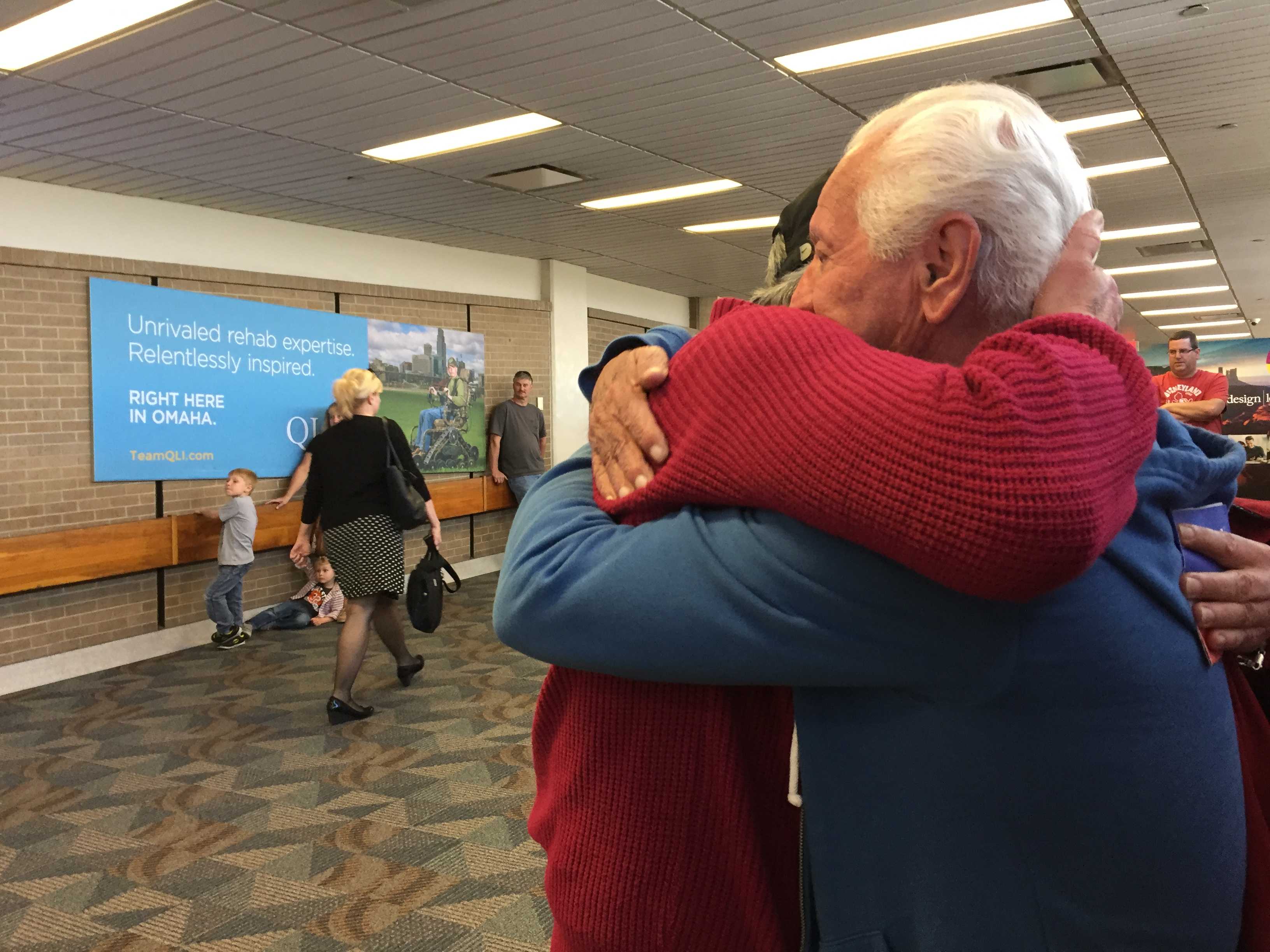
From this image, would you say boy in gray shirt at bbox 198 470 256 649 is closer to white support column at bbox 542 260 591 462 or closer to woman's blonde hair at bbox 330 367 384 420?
woman's blonde hair at bbox 330 367 384 420

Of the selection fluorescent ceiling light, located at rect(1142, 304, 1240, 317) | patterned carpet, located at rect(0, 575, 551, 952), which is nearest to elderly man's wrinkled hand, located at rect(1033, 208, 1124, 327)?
patterned carpet, located at rect(0, 575, 551, 952)

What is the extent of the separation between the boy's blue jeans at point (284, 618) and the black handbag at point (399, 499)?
2.81m

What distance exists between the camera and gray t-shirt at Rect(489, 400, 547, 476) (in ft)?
32.9

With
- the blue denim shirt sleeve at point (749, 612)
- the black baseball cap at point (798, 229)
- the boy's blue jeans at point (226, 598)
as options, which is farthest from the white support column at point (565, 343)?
the blue denim shirt sleeve at point (749, 612)

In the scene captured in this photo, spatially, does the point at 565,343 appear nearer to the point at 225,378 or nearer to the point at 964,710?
the point at 225,378

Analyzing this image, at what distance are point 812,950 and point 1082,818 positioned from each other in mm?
214

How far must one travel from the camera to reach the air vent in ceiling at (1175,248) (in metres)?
9.97

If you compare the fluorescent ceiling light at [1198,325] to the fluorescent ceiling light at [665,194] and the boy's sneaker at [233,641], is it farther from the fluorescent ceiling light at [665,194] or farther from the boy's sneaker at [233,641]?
the boy's sneaker at [233,641]

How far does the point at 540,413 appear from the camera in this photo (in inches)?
417

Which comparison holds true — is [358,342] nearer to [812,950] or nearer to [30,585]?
[30,585]

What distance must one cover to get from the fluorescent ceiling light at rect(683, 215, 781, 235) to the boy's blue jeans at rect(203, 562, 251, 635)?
502 centimetres

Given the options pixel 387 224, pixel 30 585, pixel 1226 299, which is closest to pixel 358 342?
pixel 387 224

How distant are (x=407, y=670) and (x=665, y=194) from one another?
4285 millimetres

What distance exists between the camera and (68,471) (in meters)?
6.35
